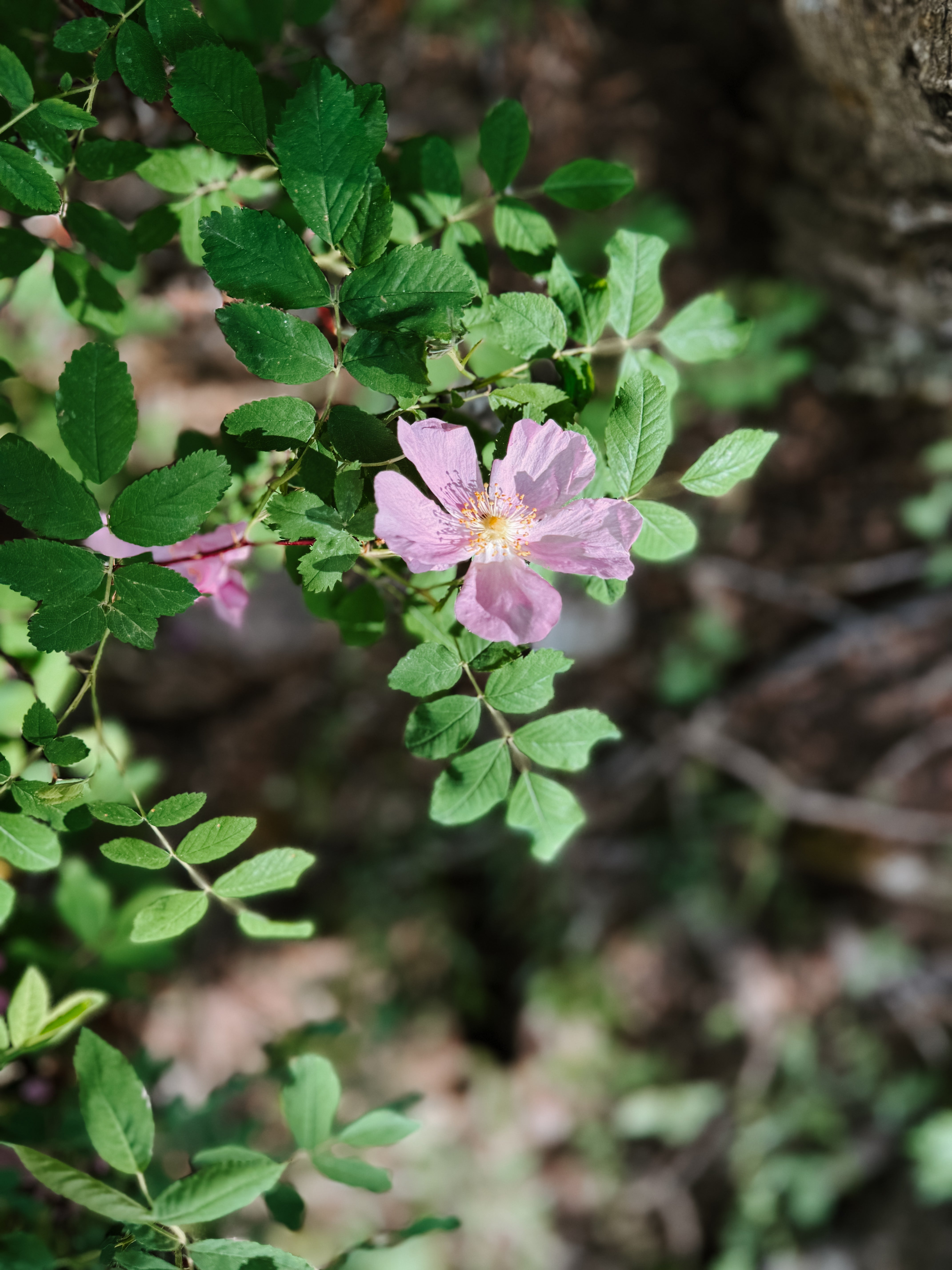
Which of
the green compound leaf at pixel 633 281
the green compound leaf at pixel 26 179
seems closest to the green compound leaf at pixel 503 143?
the green compound leaf at pixel 633 281

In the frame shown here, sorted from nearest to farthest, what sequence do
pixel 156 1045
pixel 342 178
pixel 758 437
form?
pixel 342 178, pixel 758 437, pixel 156 1045

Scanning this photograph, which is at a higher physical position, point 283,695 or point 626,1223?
point 283,695

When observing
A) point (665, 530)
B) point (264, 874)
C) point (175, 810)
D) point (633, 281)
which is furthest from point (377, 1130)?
point (633, 281)

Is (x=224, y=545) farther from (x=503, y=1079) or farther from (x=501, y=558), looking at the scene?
(x=503, y=1079)

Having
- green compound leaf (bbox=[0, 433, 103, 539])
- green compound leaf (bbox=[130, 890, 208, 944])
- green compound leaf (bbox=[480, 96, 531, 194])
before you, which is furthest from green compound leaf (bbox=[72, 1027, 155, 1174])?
green compound leaf (bbox=[480, 96, 531, 194])

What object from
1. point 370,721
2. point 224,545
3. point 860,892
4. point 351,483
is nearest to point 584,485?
point 351,483

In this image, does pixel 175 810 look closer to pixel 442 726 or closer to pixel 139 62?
pixel 442 726
